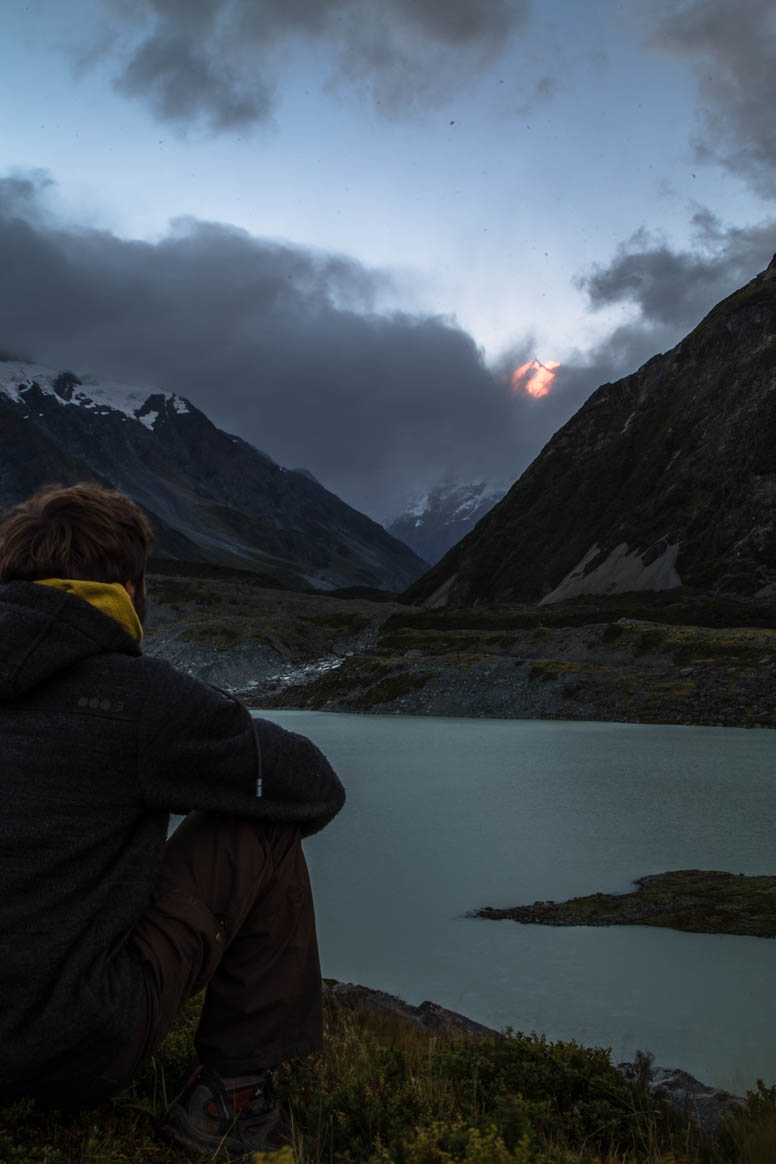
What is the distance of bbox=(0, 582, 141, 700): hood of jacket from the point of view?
3455 millimetres

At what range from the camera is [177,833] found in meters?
4.04

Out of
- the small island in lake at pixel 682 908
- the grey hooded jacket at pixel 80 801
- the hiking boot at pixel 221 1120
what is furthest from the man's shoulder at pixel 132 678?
the small island in lake at pixel 682 908

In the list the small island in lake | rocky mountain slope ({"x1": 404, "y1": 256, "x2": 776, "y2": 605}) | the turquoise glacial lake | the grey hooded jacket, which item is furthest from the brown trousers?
rocky mountain slope ({"x1": 404, "y1": 256, "x2": 776, "y2": 605})

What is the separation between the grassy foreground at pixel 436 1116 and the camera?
143 inches

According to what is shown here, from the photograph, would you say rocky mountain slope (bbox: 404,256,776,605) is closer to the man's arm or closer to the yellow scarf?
the man's arm

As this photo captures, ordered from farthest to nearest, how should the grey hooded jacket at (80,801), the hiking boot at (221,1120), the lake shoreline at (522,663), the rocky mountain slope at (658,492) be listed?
the rocky mountain slope at (658,492), the lake shoreline at (522,663), the hiking boot at (221,1120), the grey hooded jacket at (80,801)

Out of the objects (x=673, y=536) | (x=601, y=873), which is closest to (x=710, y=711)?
(x=601, y=873)

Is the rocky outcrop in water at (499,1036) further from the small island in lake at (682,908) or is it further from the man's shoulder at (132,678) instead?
the small island in lake at (682,908)

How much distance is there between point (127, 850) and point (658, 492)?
128 metres

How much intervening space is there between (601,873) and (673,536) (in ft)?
333

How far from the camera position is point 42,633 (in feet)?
11.5

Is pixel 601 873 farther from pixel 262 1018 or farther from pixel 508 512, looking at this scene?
pixel 508 512

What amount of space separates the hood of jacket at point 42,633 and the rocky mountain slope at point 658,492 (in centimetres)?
9396

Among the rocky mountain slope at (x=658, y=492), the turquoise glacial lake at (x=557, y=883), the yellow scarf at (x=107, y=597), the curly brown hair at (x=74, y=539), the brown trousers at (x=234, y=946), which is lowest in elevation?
the turquoise glacial lake at (x=557, y=883)
